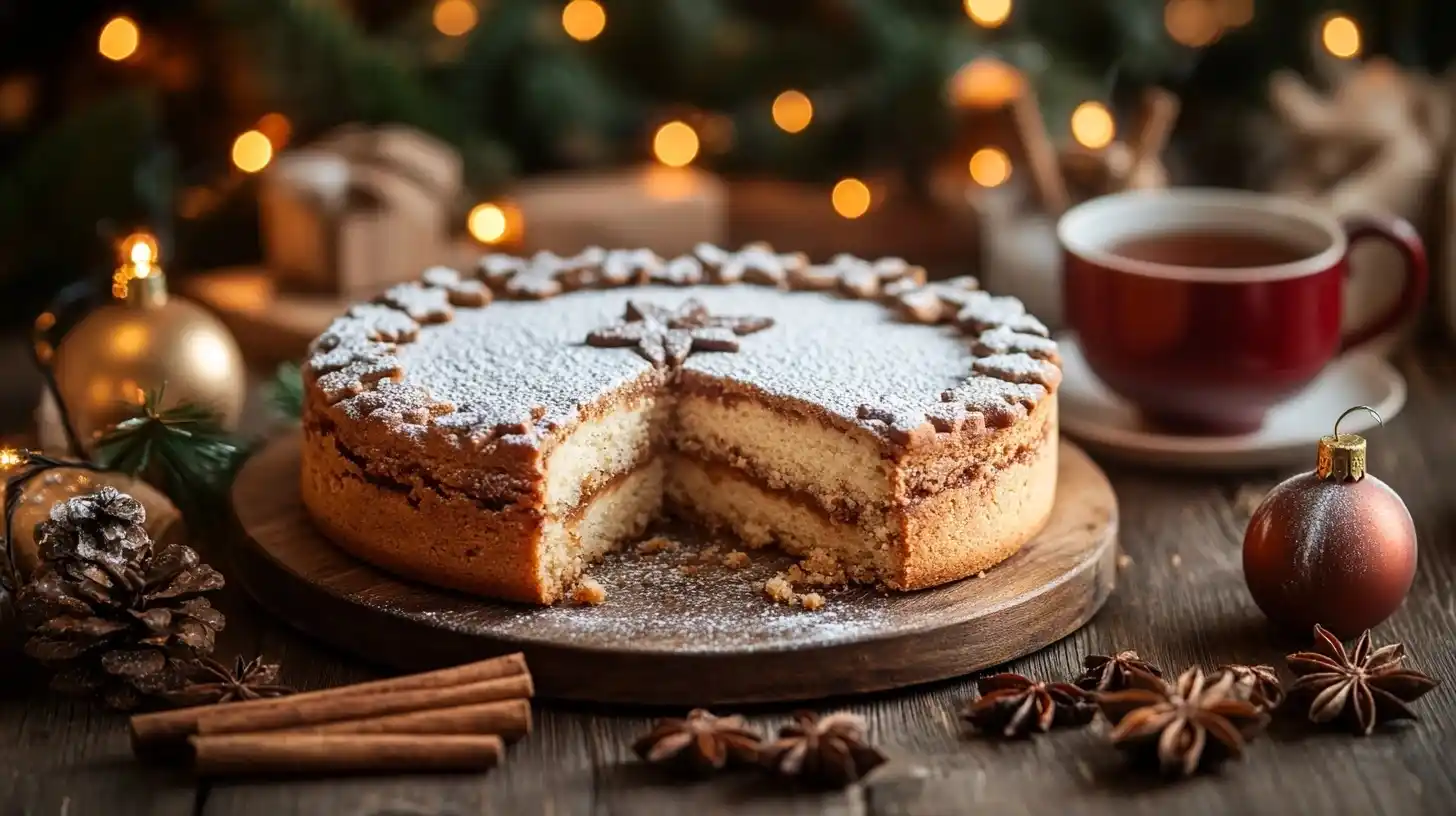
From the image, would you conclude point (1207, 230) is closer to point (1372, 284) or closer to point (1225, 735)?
point (1372, 284)

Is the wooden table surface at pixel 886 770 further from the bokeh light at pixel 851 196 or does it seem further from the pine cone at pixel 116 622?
the bokeh light at pixel 851 196

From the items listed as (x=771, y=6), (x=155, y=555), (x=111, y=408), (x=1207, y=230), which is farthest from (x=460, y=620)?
(x=771, y=6)

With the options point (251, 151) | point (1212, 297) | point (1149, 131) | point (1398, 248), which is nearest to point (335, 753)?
point (1212, 297)

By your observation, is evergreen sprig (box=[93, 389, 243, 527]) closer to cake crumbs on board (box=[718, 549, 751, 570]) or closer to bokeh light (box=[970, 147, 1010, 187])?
cake crumbs on board (box=[718, 549, 751, 570])

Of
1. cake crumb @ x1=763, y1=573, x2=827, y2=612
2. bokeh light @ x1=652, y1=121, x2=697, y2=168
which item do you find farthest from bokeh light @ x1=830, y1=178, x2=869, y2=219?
cake crumb @ x1=763, y1=573, x2=827, y2=612

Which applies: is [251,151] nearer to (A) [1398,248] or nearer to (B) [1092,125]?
(B) [1092,125]

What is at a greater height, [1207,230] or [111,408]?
[1207,230]

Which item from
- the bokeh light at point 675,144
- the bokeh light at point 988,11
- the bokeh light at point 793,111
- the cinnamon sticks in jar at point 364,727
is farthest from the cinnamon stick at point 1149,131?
the cinnamon sticks in jar at point 364,727
